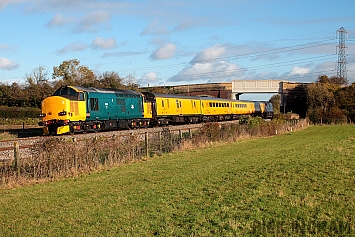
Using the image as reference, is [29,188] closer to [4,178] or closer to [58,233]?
[4,178]

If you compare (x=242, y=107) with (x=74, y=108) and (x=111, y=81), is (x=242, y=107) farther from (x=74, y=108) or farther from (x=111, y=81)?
(x=74, y=108)

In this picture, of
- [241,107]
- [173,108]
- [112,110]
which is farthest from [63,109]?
[241,107]

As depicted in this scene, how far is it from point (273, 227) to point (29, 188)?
26.3ft

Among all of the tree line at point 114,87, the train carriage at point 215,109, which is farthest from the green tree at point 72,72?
the train carriage at point 215,109

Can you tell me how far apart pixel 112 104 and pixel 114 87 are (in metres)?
32.6

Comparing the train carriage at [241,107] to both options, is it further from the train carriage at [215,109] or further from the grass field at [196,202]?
the grass field at [196,202]

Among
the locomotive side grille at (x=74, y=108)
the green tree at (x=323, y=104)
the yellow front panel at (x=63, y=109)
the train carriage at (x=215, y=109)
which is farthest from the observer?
the green tree at (x=323, y=104)

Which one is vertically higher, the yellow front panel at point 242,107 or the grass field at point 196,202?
the yellow front panel at point 242,107

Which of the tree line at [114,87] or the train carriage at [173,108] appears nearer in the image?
the train carriage at [173,108]

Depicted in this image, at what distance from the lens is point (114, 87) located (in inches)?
2430

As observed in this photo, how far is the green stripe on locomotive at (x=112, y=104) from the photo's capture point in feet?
90.4

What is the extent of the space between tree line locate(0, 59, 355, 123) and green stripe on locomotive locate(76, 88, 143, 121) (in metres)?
23.5

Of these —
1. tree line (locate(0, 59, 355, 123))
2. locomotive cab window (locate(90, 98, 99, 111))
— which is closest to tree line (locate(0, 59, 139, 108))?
tree line (locate(0, 59, 355, 123))

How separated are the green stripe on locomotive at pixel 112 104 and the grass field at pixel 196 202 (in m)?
13.4
